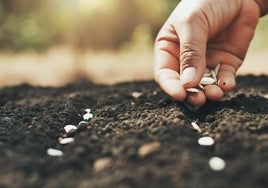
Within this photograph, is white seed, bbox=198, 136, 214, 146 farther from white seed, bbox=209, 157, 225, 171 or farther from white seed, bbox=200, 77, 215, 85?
white seed, bbox=200, 77, 215, 85

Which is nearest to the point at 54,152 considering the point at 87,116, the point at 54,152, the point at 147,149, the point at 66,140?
the point at 54,152

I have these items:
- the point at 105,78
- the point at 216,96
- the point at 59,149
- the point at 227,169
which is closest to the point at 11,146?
the point at 59,149

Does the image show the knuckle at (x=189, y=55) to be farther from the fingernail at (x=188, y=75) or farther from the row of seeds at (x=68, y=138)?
the row of seeds at (x=68, y=138)

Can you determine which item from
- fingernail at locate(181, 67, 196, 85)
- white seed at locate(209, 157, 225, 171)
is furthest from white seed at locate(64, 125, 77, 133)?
white seed at locate(209, 157, 225, 171)

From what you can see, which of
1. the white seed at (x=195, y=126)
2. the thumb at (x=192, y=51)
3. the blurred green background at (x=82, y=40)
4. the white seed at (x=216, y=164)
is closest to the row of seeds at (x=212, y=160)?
the white seed at (x=216, y=164)

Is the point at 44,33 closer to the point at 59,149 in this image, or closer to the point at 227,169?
the point at 59,149

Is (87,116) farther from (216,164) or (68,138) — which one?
(216,164)
